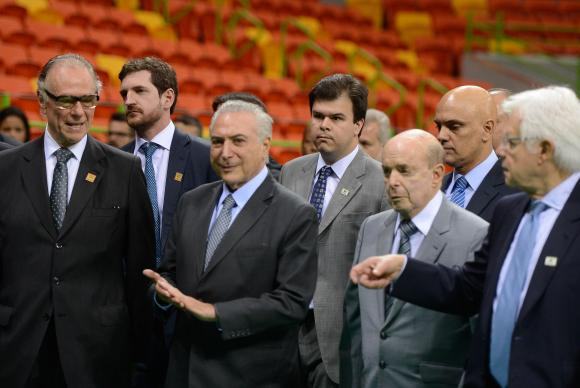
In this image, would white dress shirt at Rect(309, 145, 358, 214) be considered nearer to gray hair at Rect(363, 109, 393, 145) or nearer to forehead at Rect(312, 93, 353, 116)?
forehead at Rect(312, 93, 353, 116)

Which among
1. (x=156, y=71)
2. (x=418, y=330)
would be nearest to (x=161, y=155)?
(x=156, y=71)

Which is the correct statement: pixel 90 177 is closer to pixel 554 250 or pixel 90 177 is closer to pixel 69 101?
pixel 69 101

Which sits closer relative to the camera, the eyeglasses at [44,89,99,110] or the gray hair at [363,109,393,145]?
the eyeglasses at [44,89,99,110]

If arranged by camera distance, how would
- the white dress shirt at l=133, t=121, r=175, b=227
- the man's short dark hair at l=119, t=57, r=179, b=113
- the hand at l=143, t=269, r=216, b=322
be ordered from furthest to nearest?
the man's short dark hair at l=119, t=57, r=179, b=113, the white dress shirt at l=133, t=121, r=175, b=227, the hand at l=143, t=269, r=216, b=322

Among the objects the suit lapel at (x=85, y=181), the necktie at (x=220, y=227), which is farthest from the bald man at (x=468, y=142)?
the suit lapel at (x=85, y=181)

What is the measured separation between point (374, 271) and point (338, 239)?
1.00 meters

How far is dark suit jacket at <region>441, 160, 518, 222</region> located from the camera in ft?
13.7

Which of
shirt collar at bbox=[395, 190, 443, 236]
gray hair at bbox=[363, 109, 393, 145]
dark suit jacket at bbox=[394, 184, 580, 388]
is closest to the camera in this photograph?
dark suit jacket at bbox=[394, 184, 580, 388]

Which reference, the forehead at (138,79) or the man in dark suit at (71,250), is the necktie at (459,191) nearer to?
the man in dark suit at (71,250)

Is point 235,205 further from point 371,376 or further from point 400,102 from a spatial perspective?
point 400,102

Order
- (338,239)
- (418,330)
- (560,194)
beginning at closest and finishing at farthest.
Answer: (560,194) → (418,330) → (338,239)

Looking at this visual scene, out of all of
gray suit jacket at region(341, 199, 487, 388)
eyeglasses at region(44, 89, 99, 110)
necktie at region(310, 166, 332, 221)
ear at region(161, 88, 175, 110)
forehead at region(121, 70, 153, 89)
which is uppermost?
forehead at region(121, 70, 153, 89)

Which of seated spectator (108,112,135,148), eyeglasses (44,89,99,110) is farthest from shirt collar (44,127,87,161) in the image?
seated spectator (108,112,135,148)

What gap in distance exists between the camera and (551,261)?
9.65 feet
